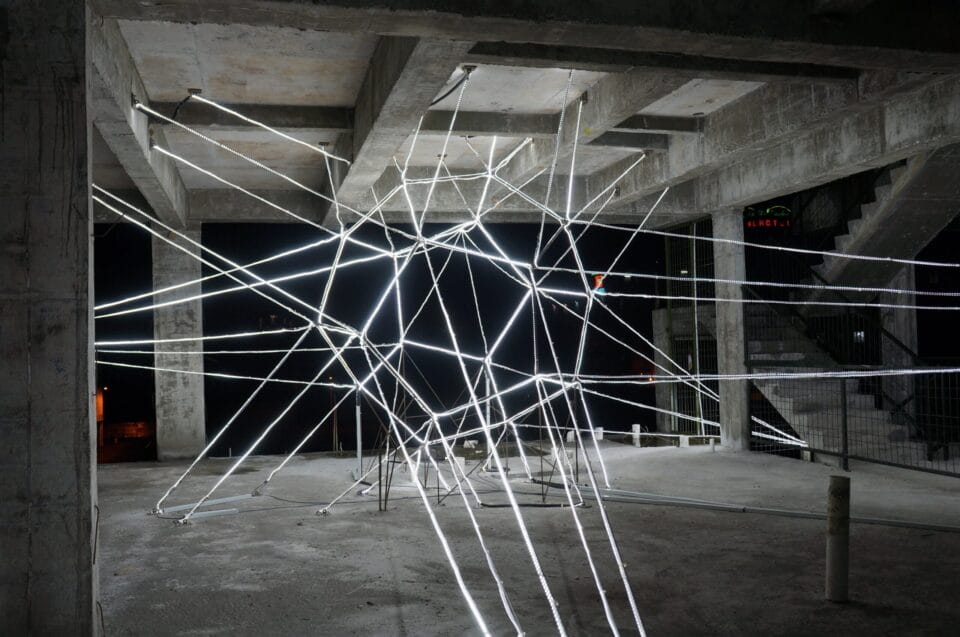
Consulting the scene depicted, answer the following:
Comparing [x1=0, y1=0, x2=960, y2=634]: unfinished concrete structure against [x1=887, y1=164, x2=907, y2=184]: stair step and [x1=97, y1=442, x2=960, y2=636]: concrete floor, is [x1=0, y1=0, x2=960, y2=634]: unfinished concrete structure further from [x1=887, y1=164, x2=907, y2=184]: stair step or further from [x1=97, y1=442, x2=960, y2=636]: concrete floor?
[x1=97, y1=442, x2=960, y2=636]: concrete floor

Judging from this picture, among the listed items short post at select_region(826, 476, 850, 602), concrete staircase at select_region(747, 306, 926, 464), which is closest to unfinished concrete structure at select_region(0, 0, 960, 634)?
concrete staircase at select_region(747, 306, 926, 464)

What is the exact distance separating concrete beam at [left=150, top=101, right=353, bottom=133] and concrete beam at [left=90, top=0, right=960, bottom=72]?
3.42m

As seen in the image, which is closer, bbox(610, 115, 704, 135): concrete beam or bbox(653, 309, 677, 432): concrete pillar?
bbox(610, 115, 704, 135): concrete beam

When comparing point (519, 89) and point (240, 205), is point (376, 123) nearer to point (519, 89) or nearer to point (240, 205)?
point (519, 89)

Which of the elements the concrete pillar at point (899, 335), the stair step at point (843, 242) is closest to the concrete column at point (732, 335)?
the stair step at point (843, 242)

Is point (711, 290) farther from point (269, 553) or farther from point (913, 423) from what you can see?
point (269, 553)

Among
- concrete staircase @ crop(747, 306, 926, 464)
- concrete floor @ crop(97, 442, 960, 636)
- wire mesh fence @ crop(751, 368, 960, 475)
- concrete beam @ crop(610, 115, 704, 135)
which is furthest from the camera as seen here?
concrete staircase @ crop(747, 306, 926, 464)

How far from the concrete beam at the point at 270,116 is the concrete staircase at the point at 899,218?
6.14 meters

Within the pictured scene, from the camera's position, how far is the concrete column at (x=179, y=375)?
12.4 metres

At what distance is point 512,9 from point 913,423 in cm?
852

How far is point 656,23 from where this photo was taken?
4.87 m

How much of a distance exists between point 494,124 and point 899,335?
7.02 m

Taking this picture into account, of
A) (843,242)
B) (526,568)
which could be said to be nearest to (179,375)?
(526,568)

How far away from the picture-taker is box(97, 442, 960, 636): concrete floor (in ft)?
15.9
